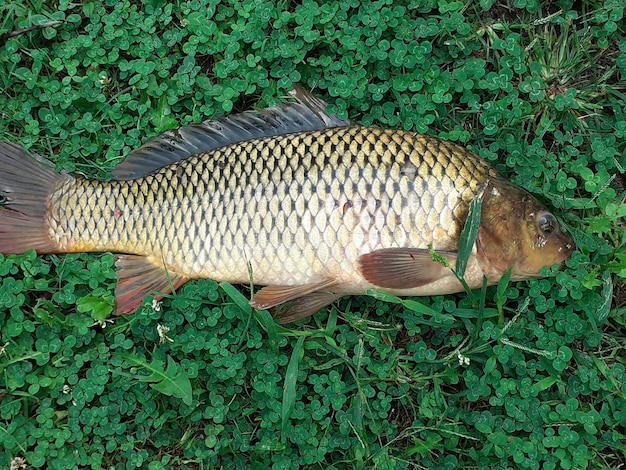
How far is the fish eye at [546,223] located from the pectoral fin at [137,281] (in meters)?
1.59

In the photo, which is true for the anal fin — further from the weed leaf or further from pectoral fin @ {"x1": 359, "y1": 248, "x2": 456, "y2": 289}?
the weed leaf

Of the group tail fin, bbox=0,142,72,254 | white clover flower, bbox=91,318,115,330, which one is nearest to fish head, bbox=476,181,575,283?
white clover flower, bbox=91,318,115,330

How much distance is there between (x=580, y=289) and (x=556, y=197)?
0.44m

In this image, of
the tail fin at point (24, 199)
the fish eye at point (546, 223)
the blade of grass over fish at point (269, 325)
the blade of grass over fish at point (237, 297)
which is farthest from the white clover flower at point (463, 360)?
the tail fin at point (24, 199)

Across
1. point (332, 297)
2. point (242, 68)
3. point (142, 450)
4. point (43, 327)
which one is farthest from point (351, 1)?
point (142, 450)

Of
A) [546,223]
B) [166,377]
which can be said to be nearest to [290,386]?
[166,377]

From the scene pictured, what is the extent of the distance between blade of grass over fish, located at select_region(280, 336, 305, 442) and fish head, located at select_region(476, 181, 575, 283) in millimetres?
915

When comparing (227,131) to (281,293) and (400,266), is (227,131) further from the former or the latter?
(400,266)

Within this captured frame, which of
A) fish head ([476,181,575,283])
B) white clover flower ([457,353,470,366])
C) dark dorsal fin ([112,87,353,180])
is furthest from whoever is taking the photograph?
dark dorsal fin ([112,87,353,180])

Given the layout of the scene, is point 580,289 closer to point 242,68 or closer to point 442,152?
point 442,152

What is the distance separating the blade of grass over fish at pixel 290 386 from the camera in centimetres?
264

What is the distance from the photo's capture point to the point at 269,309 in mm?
2754

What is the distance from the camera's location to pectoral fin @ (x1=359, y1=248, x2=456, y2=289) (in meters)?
2.43

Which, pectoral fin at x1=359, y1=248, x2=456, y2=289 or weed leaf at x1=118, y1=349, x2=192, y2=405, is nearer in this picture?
pectoral fin at x1=359, y1=248, x2=456, y2=289
